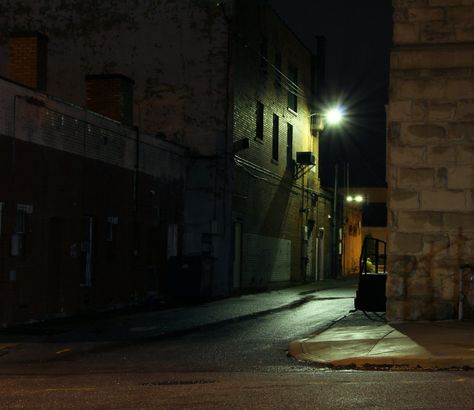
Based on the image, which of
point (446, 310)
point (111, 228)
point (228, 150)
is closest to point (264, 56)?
point (228, 150)

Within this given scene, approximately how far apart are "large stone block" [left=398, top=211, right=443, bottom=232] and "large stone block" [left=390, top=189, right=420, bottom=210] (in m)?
0.13

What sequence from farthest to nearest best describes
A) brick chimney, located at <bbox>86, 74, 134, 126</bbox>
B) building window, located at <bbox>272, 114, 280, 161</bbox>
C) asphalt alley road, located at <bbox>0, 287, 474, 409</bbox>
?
1. building window, located at <bbox>272, 114, 280, 161</bbox>
2. brick chimney, located at <bbox>86, 74, 134, 126</bbox>
3. asphalt alley road, located at <bbox>0, 287, 474, 409</bbox>

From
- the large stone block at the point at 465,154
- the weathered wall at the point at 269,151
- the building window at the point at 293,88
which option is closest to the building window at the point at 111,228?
the weathered wall at the point at 269,151

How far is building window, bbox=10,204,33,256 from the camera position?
19.5 m

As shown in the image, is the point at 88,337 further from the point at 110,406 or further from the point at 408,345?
the point at 110,406

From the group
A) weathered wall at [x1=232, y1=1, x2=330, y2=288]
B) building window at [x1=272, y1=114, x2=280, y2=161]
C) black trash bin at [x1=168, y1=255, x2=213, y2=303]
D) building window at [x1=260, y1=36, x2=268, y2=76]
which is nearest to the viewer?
black trash bin at [x1=168, y1=255, x2=213, y2=303]

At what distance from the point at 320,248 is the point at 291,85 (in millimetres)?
10256

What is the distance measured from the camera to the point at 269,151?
3588 cm

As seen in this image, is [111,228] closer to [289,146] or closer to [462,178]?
[462,178]

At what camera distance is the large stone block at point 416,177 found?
1730 cm

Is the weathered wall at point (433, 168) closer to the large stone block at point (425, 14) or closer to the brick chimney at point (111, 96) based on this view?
the large stone block at point (425, 14)

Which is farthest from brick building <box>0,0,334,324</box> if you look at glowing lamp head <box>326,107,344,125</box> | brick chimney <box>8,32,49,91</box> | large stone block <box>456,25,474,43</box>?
large stone block <box>456,25,474,43</box>

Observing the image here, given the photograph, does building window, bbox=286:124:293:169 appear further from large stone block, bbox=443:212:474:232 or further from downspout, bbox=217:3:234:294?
large stone block, bbox=443:212:474:232

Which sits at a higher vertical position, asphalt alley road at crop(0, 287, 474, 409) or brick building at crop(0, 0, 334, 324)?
brick building at crop(0, 0, 334, 324)
